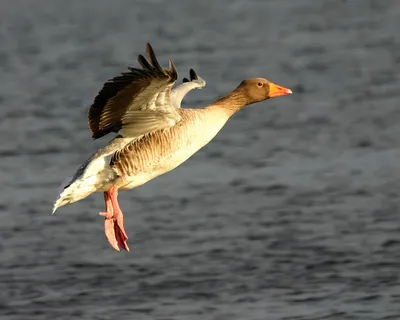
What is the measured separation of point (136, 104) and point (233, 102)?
47.5 inches

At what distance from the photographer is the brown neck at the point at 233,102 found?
1309 centimetres

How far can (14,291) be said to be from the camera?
14.9 meters

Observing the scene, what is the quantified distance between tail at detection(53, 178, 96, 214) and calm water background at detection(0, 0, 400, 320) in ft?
6.96

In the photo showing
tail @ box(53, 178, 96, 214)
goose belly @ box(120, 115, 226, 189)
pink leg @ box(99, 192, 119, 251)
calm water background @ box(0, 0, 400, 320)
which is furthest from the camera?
calm water background @ box(0, 0, 400, 320)

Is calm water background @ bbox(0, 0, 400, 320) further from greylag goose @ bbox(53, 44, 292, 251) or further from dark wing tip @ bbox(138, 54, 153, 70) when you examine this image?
dark wing tip @ bbox(138, 54, 153, 70)

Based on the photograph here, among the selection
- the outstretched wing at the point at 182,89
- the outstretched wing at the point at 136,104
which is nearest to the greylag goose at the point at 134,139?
the outstretched wing at the point at 136,104

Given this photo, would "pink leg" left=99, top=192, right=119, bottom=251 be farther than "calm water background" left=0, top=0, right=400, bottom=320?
No

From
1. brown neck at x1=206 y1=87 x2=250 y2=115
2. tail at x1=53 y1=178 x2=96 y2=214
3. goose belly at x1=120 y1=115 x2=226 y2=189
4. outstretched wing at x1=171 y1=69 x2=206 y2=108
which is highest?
outstretched wing at x1=171 y1=69 x2=206 y2=108

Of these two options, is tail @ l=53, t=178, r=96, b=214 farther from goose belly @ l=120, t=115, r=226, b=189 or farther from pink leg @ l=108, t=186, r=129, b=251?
goose belly @ l=120, t=115, r=226, b=189

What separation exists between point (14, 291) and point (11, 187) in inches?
97.0

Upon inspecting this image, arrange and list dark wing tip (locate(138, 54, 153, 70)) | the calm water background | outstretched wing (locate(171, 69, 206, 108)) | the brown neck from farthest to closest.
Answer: the calm water background → outstretched wing (locate(171, 69, 206, 108)) → the brown neck → dark wing tip (locate(138, 54, 153, 70))

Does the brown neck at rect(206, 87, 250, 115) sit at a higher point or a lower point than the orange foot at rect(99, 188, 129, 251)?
higher

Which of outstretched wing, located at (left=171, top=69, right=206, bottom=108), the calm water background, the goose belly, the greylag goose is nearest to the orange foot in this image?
the greylag goose

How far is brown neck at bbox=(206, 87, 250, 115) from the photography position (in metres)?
13.1
